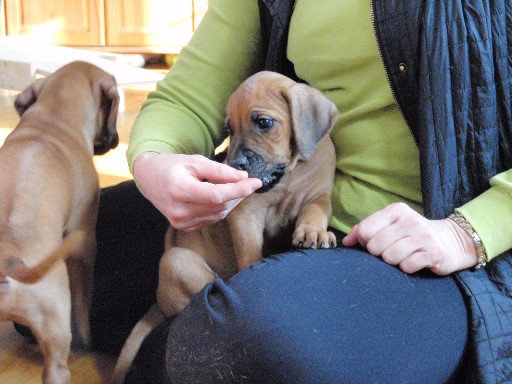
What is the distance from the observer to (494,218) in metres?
1.02

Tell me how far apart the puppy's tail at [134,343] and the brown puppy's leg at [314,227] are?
0.34 m

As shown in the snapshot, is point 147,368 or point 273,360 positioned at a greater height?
point 273,360

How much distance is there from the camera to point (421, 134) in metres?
1.05

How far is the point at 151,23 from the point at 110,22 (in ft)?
1.07

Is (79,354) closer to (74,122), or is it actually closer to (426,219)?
(74,122)

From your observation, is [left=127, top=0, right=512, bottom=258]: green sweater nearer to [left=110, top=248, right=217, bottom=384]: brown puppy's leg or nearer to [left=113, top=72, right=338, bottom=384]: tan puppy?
[left=113, top=72, right=338, bottom=384]: tan puppy

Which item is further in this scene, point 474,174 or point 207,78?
point 207,78

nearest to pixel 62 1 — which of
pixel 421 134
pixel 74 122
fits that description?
pixel 74 122

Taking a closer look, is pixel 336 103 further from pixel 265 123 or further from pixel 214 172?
pixel 214 172

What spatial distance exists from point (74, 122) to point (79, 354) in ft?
1.74

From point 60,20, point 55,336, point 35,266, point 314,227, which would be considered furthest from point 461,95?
point 60,20

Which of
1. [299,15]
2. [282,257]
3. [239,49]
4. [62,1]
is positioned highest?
[299,15]

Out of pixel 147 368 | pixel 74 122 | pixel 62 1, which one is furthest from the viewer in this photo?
pixel 62 1

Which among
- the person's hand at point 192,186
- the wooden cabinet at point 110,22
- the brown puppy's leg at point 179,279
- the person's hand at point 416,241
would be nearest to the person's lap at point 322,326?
the person's hand at point 416,241
